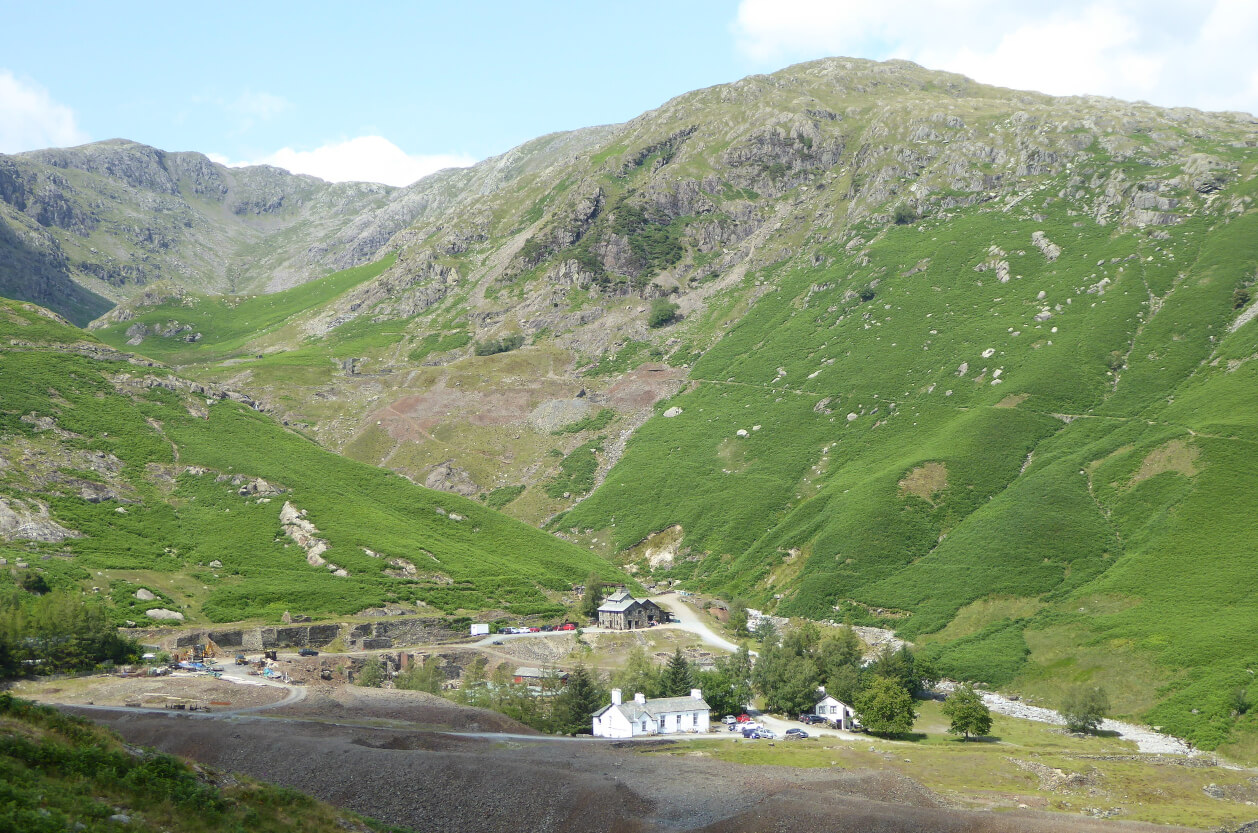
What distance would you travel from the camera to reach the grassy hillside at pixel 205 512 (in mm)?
100438

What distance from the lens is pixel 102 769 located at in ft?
101

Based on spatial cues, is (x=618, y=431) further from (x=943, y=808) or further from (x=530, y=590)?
(x=943, y=808)

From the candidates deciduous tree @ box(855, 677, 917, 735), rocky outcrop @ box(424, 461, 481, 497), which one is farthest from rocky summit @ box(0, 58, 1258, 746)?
deciduous tree @ box(855, 677, 917, 735)

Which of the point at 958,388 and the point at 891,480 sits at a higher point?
the point at 958,388

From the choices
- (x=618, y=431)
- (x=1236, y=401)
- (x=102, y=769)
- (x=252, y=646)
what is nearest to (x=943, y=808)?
(x=102, y=769)

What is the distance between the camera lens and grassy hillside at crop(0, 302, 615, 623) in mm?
100438

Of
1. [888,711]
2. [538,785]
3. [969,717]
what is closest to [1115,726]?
[969,717]

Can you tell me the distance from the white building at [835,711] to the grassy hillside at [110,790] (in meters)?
60.7

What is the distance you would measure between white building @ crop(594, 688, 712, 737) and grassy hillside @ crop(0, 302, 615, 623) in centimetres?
3772

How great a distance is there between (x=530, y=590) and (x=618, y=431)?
72.7 metres

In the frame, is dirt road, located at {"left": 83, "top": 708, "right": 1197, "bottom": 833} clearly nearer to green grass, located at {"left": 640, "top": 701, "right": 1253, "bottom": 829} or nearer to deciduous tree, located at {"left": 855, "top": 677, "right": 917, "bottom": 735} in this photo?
green grass, located at {"left": 640, "top": 701, "right": 1253, "bottom": 829}

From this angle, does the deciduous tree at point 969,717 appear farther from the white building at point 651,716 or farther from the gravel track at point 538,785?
the white building at point 651,716

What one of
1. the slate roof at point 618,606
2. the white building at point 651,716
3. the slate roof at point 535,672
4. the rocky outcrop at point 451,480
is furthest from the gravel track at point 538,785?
the rocky outcrop at point 451,480

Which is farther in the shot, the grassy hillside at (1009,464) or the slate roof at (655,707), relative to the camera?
the grassy hillside at (1009,464)
